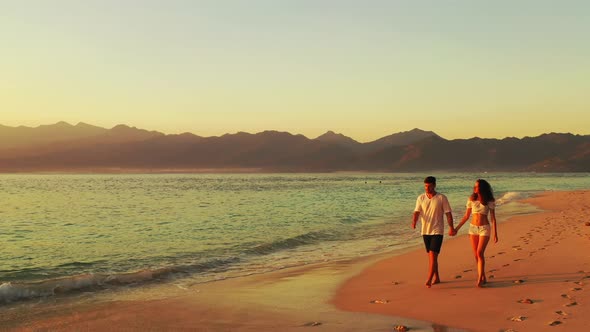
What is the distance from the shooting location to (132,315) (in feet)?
29.3

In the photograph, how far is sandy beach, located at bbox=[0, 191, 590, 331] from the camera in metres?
7.69

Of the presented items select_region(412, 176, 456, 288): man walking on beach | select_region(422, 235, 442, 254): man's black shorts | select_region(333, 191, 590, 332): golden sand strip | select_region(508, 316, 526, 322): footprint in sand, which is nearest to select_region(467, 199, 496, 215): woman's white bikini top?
select_region(412, 176, 456, 288): man walking on beach

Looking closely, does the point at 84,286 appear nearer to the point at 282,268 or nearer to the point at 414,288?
the point at 282,268

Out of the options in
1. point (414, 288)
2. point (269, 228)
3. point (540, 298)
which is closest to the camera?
point (540, 298)

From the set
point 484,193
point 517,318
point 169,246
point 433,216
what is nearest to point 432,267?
point 433,216

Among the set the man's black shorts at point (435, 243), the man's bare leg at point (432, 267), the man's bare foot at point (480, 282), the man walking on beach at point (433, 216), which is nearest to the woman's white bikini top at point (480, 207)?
the man walking on beach at point (433, 216)

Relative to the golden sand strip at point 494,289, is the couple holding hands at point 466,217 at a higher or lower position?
higher

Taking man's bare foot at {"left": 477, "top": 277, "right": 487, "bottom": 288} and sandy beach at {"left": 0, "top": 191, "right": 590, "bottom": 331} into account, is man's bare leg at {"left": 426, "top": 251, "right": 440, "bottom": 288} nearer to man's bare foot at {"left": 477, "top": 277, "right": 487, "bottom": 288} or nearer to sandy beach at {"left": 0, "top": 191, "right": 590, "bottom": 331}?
sandy beach at {"left": 0, "top": 191, "right": 590, "bottom": 331}

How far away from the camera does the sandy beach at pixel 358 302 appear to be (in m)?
7.69

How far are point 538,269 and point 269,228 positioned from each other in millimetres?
16962

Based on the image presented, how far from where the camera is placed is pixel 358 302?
9.38 meters

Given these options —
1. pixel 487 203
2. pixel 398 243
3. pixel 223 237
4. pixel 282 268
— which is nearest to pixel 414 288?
pixel 487 203

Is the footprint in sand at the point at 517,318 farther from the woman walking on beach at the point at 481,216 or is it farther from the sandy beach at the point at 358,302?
the woman walking on beach at the point at 481,216

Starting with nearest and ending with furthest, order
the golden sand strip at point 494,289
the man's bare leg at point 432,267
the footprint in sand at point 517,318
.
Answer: the footprint in sand at point 517,318 → the golden sand strip at point 494,289 → the man's bare leg at point 432,267
